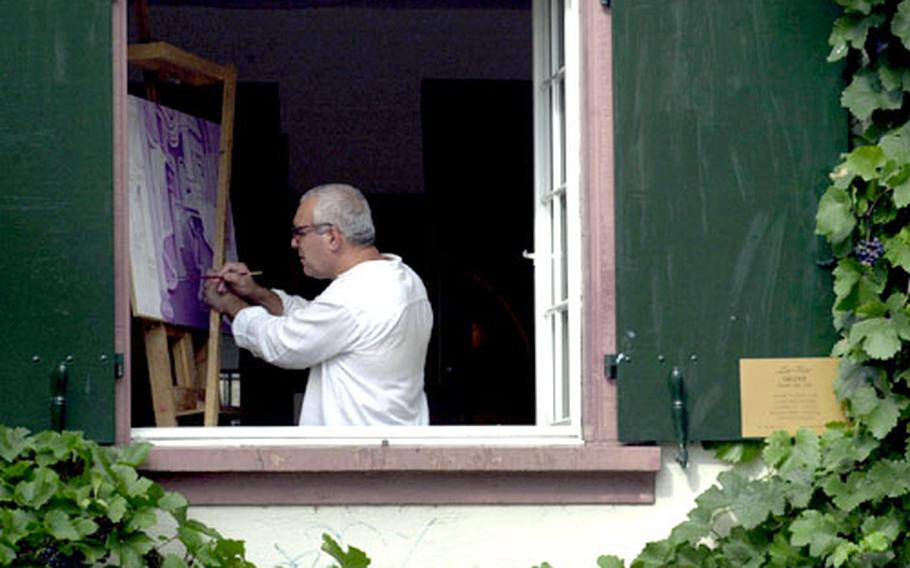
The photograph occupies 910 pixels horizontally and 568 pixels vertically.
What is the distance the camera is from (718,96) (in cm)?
672

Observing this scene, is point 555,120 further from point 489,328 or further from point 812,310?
point 489,328

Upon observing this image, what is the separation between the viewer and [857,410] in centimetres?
652

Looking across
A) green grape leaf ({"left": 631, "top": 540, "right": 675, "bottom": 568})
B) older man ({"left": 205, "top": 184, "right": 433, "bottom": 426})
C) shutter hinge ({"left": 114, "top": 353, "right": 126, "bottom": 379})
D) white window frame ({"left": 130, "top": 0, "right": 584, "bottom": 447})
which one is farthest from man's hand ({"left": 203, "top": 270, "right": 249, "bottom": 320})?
green grape leaf ({"left": 631, "top": 540, "right": 675, "bottom": 568})

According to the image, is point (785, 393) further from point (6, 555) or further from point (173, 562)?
point (6, 555)

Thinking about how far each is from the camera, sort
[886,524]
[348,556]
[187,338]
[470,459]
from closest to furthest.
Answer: [348,556] → [886,524] → [470,459] → [187,338]

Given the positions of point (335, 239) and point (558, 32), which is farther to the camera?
point (335, 239)

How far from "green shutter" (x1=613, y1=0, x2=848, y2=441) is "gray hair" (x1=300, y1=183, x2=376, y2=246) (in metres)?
1.11

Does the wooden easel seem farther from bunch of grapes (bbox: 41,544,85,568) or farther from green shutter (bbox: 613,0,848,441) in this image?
green shutter (bbox: 613,0,848,441)

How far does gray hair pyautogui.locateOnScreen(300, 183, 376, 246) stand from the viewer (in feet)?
24.6

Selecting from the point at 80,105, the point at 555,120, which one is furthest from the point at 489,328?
the point at 80,105

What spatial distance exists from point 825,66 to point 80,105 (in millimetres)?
1970

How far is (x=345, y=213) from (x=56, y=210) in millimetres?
1229

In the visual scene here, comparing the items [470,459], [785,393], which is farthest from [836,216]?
[470,459]

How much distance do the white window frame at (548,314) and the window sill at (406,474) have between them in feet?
0.28
